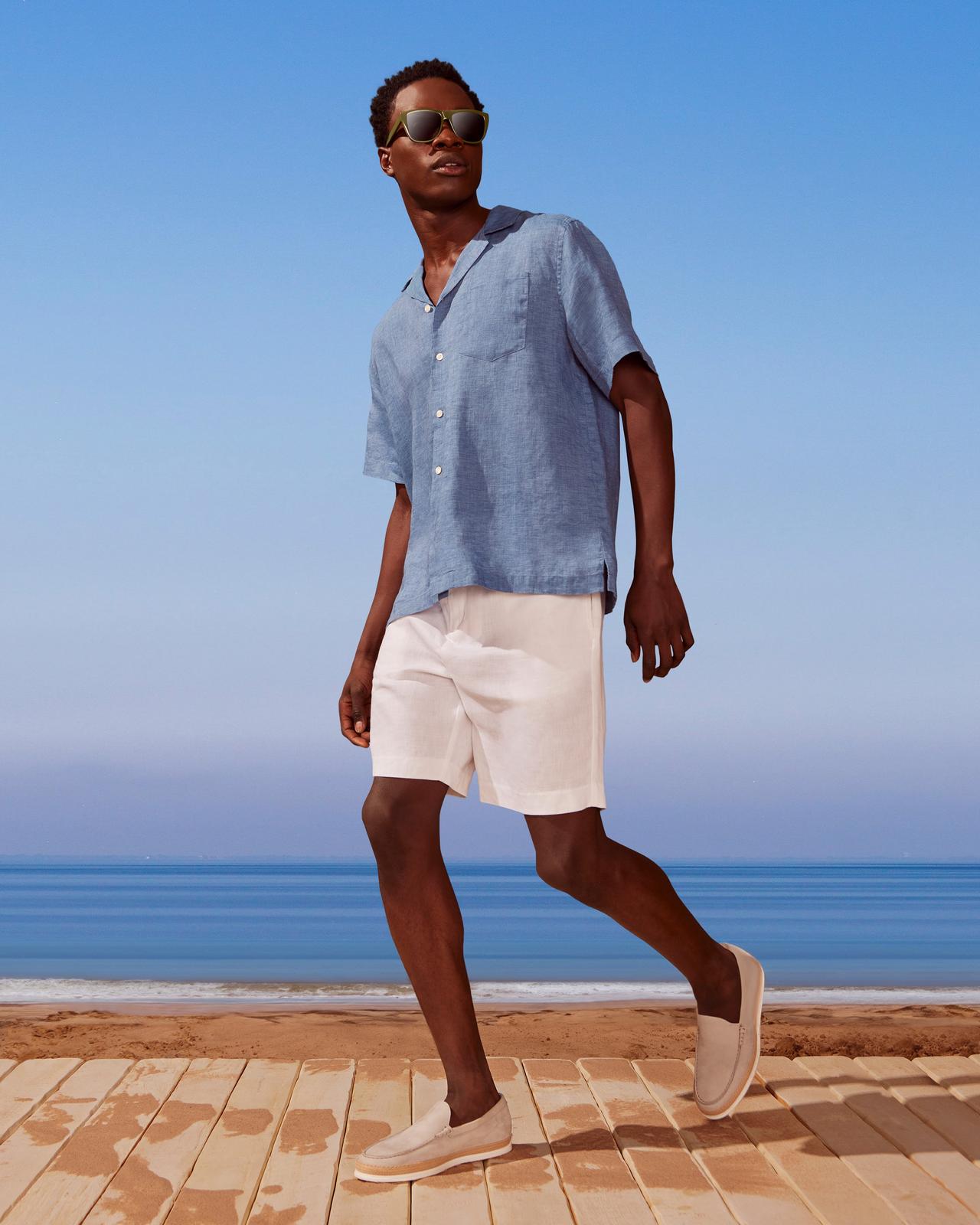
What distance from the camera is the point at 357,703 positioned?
9.66 ft

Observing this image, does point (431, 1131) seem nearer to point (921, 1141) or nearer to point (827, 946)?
Answer: point (921, 1141)

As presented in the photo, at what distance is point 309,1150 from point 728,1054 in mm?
947

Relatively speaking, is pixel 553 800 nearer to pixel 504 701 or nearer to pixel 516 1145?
pixel 504 701

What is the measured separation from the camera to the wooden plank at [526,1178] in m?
2.21

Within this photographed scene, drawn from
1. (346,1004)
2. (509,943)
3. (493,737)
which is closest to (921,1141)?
(493,737)

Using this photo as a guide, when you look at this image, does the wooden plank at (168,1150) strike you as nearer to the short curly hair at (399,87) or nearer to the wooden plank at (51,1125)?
the wooden plank at (51,1125)

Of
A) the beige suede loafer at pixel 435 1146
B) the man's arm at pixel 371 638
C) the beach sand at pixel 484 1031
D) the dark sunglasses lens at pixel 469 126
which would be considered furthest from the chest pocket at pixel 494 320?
the beach sand at pixel 484 1031

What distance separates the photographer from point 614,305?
8.46 feet

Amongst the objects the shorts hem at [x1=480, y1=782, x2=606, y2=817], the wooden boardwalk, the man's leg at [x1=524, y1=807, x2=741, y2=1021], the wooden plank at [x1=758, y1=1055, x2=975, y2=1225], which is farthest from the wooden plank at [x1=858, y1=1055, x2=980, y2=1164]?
the shorts hem at [x1=480, y1=782, x2=606, y2=817]

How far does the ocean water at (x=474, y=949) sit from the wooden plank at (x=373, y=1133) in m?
5.13

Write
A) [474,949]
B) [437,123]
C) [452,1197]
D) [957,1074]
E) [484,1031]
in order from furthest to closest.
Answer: [474,949] < [484,1031] < [957,1074] < [437,123] < [452,1197]

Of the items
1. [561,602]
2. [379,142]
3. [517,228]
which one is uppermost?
[379,142]

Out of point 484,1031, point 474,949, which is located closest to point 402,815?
point 484,1031

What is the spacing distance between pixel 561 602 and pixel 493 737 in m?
0.31
